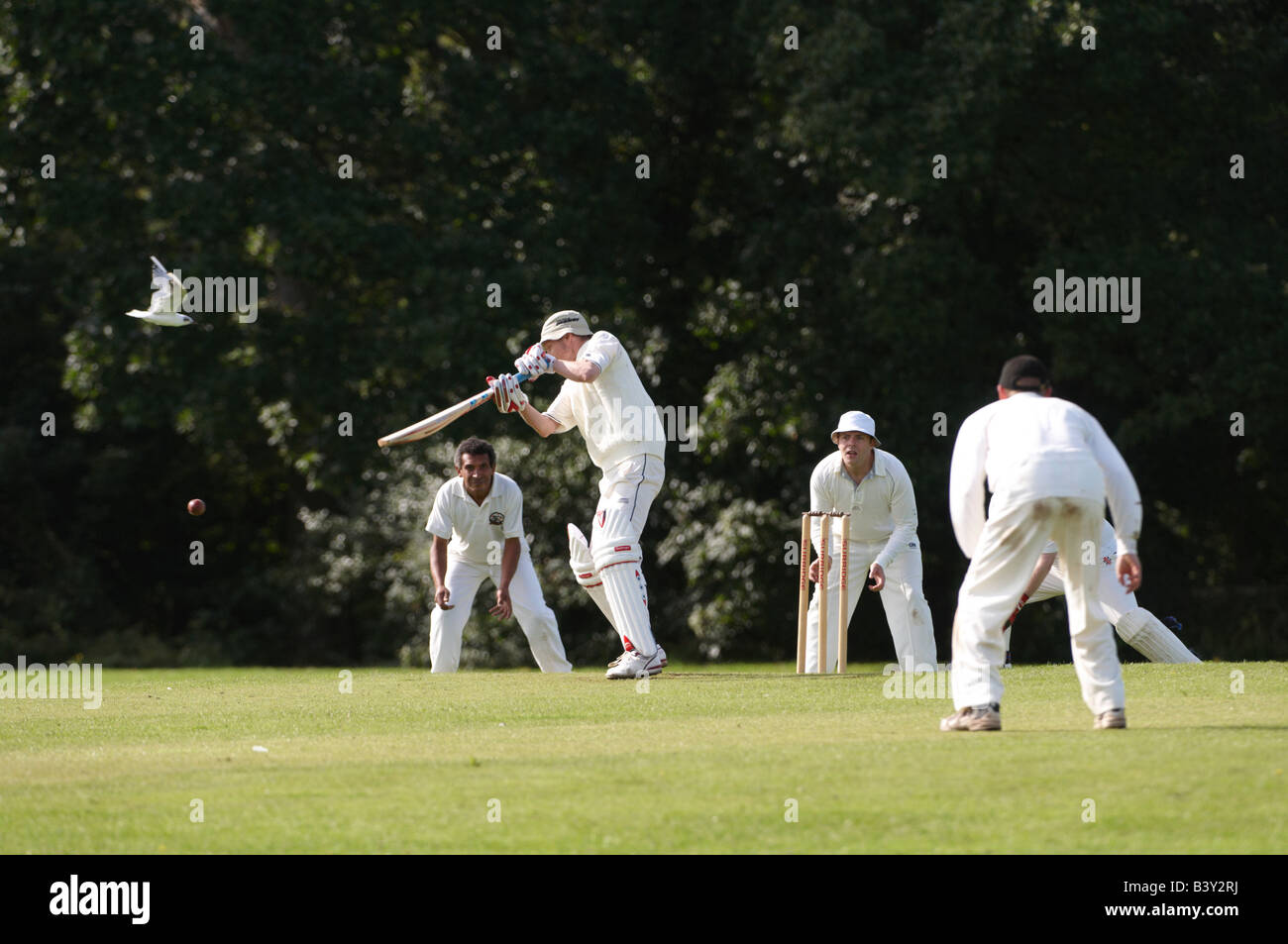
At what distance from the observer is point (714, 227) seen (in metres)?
27.2

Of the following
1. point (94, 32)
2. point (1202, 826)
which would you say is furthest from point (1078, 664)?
point (94, 32)

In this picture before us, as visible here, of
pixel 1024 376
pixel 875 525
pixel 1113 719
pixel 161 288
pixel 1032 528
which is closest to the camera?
pixel 1032 528

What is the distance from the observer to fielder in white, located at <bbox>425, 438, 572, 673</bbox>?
1530 centimetres

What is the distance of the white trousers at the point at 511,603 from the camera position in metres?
15.3

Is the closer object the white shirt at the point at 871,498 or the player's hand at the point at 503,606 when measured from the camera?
the white shirt at the point at 871,498

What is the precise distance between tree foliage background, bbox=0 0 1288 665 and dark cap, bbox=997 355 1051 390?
43.0 feet

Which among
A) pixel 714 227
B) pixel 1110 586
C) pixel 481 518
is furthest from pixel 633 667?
pixel 714 227

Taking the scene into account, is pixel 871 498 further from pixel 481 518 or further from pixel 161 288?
pixel 161 288

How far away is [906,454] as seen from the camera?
78.5 ft

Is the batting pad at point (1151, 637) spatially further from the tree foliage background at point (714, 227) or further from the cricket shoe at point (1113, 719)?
the tree foliage background at point (714, 227)

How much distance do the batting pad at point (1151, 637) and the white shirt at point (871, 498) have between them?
1751 millimetres

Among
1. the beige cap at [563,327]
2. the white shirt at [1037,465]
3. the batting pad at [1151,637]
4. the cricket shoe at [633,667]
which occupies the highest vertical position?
the beige cap at [563,327]

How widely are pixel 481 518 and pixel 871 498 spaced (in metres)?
3.46

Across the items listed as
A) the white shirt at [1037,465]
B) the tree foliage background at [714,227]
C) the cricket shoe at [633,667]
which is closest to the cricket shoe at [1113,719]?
the white shirt at [1037,465]
